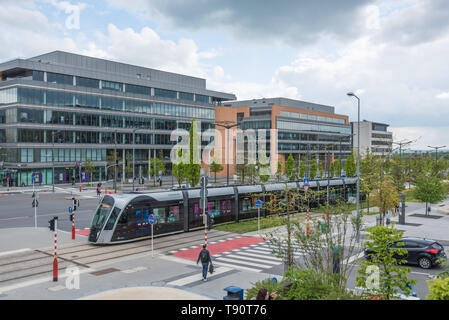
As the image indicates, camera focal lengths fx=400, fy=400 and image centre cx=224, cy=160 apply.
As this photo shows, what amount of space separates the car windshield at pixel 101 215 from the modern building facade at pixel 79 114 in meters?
39.0

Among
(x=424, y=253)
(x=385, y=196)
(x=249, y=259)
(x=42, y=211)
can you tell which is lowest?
(x=249, y=259)

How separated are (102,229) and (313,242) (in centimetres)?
1464

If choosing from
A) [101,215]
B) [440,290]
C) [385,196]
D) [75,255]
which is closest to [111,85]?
[101,215]

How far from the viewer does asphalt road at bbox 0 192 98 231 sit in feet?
106

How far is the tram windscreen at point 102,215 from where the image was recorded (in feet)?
78.5

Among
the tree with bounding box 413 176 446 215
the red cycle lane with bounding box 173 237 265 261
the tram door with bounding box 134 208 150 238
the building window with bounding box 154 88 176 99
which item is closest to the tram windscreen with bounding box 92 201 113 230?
the tram door with bounding box 134 208 150 238

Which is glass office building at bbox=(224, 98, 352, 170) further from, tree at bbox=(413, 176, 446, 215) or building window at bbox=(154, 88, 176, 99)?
tree at bbox=(413, 176, 446, 215)

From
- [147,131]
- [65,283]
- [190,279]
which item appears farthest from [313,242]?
[147,131]

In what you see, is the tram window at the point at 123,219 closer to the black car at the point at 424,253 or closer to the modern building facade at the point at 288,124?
the black car at the point at 424,253

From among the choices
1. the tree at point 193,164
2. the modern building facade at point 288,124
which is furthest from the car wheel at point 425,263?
the modern building facade at point 288,124

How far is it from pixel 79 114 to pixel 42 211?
122 feet

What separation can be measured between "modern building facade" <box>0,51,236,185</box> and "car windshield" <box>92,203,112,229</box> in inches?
1537

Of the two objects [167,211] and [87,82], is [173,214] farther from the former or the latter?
[87,82]

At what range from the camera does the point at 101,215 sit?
24.2 m
